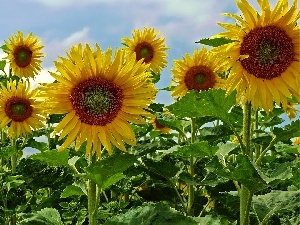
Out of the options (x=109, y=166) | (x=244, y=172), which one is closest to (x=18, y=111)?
(x=109, y=166)

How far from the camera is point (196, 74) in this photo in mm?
5395

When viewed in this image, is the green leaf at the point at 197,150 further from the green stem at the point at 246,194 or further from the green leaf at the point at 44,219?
the green leaf at the point at 44,219

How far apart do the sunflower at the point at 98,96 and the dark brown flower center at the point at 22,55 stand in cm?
566

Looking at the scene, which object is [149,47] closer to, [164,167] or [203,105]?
[164,167]

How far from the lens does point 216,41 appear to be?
311 cm

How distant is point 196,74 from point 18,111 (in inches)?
79.0

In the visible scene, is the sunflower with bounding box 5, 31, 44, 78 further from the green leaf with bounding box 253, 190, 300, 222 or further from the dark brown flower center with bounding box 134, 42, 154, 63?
the green leaf with bounding box 253, 190, 300, 222

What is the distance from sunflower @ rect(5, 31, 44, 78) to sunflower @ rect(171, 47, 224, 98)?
3757 mm

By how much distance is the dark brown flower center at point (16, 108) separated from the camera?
19.6ft

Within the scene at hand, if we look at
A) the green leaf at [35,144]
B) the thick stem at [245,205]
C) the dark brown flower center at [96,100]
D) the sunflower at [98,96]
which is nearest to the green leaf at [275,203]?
the thick stem at [245,205]

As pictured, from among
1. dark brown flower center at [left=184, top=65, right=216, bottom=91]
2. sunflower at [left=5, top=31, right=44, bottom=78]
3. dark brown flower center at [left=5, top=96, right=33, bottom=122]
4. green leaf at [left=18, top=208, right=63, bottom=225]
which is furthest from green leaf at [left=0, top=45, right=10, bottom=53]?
green leaf at [left=18, top=208, right=63, bottom=225]

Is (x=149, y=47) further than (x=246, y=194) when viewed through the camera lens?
Yes

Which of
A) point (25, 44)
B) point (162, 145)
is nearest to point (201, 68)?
point (162, 145)

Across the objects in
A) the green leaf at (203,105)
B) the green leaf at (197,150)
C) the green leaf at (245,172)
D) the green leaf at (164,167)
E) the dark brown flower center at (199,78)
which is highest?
the dark brown flower center at (199,78)
